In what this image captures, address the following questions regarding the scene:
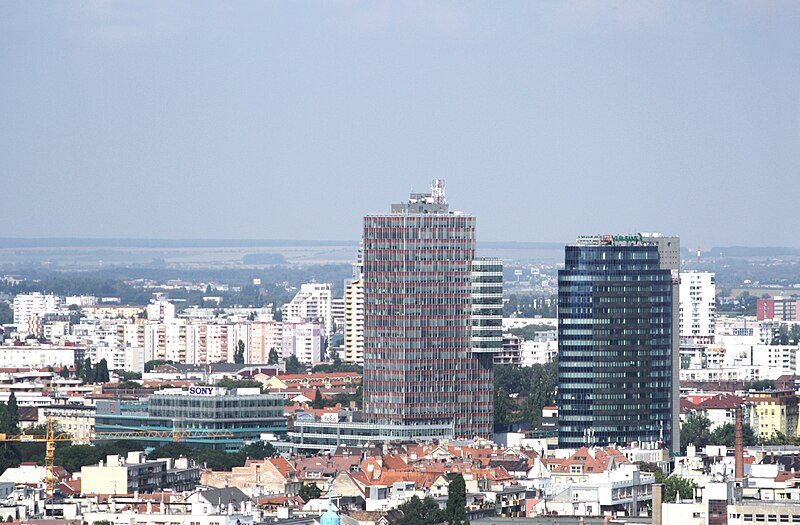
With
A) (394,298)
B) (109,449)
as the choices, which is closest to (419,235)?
(394,298)

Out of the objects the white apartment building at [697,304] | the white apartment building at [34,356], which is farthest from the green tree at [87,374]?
the white apartment building at [697,304]

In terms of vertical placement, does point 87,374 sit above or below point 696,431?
above

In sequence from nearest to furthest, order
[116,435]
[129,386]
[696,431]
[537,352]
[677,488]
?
1. [677,488]
2. [116,435]
3. [696,431]
4. [129,386]
5. [537,352]

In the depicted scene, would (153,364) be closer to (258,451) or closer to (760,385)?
(760,385)

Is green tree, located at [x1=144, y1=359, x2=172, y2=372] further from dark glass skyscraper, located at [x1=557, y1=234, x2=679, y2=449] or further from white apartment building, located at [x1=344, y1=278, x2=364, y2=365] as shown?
dark glass skyscraper, located at [x1=557, y1=234, x2=679, y2=449]

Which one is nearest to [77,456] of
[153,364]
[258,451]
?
[258,451]

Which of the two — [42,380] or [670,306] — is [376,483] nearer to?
[670,306]
